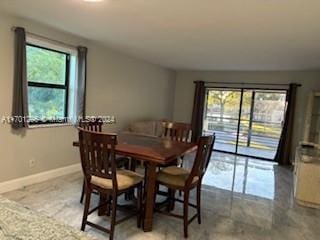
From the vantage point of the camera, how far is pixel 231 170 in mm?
5266

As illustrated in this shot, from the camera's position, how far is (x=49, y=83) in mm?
3943

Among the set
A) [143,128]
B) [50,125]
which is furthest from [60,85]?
[143,128]

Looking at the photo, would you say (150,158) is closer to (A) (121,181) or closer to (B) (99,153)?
(A) (121,181)

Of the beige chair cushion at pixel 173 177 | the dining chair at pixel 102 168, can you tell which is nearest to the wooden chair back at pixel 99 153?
the dining chair at pixel 102 168

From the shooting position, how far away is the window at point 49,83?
12.0ft

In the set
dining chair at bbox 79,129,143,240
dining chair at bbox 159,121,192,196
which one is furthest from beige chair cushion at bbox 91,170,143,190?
dining chair at bbox 159,121,192,196

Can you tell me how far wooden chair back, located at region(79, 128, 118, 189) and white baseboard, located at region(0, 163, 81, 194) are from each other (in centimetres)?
164

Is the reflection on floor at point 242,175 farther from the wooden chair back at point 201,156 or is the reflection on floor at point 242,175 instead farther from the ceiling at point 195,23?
the ceiling at point 195,23

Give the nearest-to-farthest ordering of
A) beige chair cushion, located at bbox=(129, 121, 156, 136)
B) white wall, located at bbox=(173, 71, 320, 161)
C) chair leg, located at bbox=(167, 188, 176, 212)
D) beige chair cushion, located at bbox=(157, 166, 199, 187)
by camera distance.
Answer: beige chair cushion, located at bbox=(157, 166, 199, 187) → chair leg, located at bbox=(167, 188, 176, 212) → beige chair cushion, located at bbox=(129, 121, 156, 136) → white wall, located at bbox=(173, 71, 320, 161)

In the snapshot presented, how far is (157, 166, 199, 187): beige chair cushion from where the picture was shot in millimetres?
2644

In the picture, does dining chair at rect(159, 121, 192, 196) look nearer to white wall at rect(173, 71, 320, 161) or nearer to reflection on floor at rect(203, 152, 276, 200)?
reflection on floor at rect(203, 152, 276, 200)

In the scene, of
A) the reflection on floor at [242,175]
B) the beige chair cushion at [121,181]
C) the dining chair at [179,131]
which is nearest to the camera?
the beige chair cushion at [121,181]

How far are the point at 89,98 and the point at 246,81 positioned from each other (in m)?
4.20

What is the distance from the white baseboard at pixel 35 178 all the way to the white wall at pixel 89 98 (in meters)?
0.06
